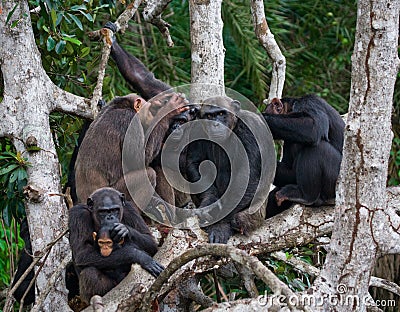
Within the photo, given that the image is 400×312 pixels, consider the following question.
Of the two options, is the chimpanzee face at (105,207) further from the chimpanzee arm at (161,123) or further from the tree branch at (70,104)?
the tree branch at (70,104)

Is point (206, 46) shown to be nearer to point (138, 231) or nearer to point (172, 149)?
point (172, 149)

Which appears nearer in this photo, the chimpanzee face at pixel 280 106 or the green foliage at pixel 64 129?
the chimpanzee face at pixel 280 106

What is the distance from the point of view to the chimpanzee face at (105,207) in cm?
577

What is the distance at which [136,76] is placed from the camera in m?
7.77

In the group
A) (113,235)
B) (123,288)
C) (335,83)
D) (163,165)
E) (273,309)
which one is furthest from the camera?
(335,83)

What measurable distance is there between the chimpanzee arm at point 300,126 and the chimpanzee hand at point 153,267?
178 cm

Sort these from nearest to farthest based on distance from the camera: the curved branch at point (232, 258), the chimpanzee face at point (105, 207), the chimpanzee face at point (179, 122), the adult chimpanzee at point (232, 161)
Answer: the curved branch at point (232, 258), the chimpanzee face at point (105, 207), the adult chimpanzee at point (232, 161), the chimpanzee face at point (179, 122)

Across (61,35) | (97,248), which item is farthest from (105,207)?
(61,35)

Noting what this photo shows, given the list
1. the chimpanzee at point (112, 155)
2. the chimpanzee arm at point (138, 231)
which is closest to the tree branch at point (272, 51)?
the chimpanzee at point (112, 155)

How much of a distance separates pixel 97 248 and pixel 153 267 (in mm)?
554

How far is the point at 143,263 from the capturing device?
5.58 metres

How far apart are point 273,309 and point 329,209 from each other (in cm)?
220

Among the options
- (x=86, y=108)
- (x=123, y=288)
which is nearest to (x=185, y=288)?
(x=123, y=288)

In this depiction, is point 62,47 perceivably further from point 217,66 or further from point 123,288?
point 123,288
